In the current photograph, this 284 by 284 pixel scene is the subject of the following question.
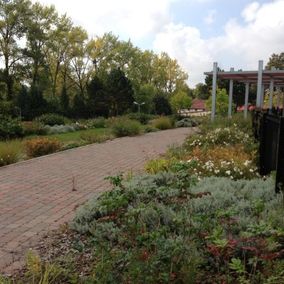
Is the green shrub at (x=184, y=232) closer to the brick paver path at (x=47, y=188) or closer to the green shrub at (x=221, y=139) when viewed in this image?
the brick paver path at (x=47, y=188)

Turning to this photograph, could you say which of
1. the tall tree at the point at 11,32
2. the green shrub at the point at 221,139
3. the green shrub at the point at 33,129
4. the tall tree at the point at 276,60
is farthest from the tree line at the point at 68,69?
the green shrub at the point at 221,139

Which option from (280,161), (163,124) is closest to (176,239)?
(280,161)

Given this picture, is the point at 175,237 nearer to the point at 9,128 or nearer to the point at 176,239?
the point at 176,239

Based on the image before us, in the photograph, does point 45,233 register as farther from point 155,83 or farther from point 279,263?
point 155,83

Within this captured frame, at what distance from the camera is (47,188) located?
7.99 metres

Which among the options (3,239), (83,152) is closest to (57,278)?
(3,239)

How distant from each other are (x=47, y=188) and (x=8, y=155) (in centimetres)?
395

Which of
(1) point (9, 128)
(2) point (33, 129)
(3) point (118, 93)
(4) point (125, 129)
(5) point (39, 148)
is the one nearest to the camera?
(5) point (39, 148)

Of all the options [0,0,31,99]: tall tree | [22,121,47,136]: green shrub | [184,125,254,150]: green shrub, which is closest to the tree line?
[0,0,31,99]: tall tree

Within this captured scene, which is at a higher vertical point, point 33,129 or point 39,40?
point 39,40

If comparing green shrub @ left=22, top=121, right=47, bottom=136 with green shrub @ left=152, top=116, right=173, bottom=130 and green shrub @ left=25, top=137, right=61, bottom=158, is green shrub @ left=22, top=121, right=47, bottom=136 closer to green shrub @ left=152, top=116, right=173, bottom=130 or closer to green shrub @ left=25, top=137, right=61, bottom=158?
green shrub @ left=152, top=116, right=173, bottom=130

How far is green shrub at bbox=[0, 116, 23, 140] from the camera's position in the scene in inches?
775

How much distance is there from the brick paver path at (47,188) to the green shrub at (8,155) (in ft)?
1.08

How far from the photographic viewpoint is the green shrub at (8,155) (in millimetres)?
11242
